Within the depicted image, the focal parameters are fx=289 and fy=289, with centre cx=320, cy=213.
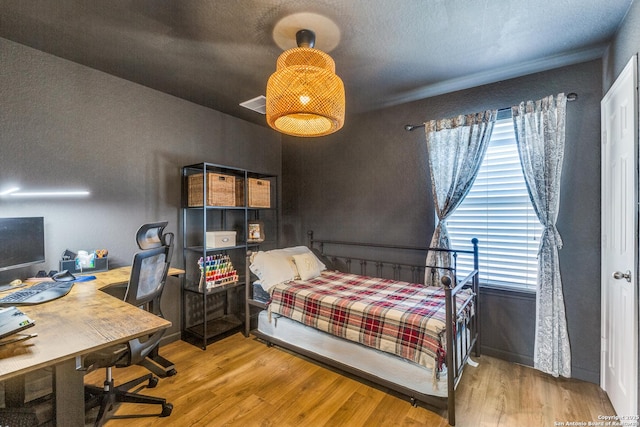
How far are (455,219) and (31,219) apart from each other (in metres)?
3.37

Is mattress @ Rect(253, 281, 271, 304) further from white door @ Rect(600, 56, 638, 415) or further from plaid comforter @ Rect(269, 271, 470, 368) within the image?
white door @ Rect(600, 56, 638, 415)

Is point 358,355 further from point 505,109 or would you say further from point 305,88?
point 505,109

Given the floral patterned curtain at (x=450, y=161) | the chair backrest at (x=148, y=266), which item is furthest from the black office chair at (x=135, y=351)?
the floral patterned curtain at (x=450, y=161)

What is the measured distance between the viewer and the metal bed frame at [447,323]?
179 centimetres

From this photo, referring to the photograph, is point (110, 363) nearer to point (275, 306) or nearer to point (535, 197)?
point (275, 306)

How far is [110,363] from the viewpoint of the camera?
1641 millimetres

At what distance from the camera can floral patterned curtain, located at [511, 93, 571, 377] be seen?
2.24 meters

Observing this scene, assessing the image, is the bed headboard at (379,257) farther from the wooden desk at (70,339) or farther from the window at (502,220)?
the wooden desk at (70,339)

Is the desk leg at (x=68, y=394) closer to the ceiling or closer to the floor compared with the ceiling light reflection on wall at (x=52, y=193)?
closer to the floor

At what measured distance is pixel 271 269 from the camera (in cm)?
286

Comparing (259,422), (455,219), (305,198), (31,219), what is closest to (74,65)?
(31,219)

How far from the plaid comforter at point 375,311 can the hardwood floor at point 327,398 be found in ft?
1.22

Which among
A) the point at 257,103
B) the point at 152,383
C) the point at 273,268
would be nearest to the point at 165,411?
the point at 152,383

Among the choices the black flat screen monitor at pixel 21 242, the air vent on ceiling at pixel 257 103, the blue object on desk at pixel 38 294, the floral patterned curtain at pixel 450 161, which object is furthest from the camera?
the air vent on ceiling at pixel 257 103
